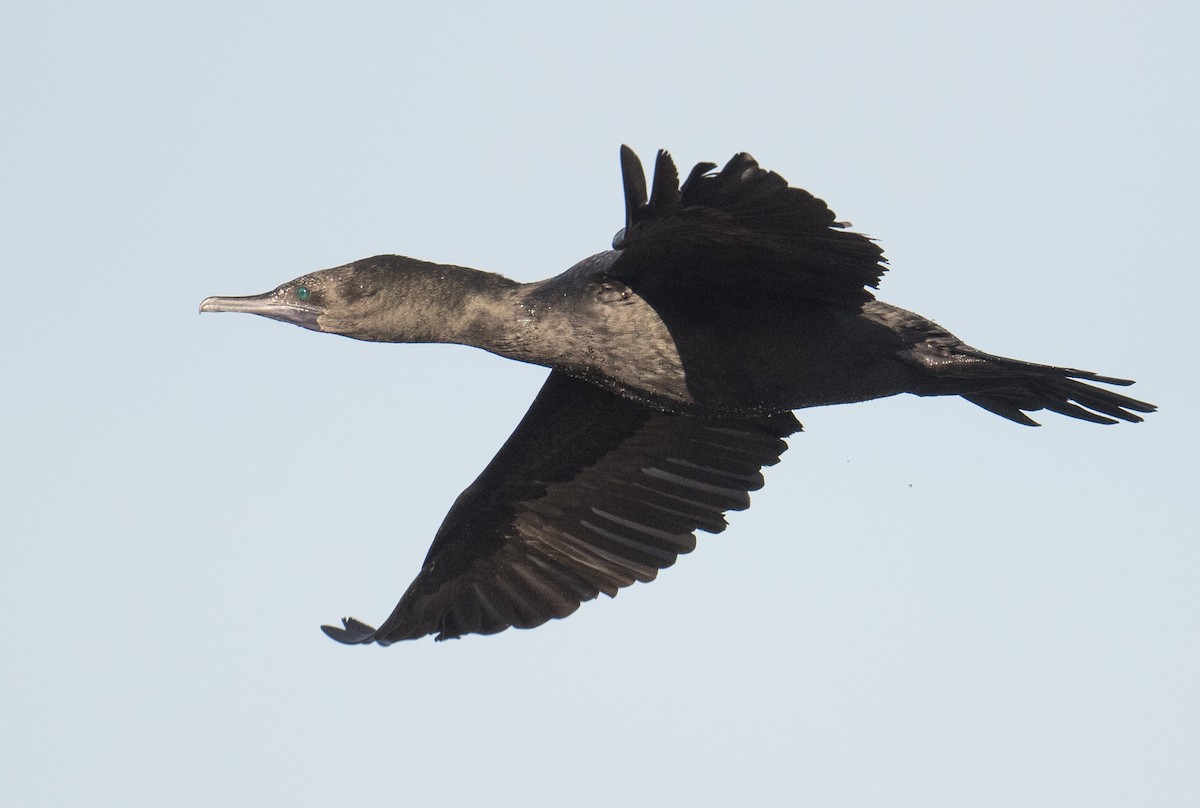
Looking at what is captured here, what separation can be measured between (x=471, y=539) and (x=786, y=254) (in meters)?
2.43

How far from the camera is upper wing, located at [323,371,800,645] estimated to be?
25.2ft

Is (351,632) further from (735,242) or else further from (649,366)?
(735,242)

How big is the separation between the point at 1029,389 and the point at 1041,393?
7 cm

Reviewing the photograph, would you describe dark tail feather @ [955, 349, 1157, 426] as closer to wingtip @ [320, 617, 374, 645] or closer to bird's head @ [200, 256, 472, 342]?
bird's head @ [200, 256, 472, 342]

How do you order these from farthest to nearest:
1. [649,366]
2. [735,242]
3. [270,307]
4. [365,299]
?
[270,307] → [365,299] → [649,366] → [735,242]

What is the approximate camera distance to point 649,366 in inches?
255

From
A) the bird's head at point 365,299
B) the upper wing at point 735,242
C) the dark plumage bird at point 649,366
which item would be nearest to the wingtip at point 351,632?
the dark plumage bird at point 649,366

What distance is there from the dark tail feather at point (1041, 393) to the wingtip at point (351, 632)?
2.81 metres

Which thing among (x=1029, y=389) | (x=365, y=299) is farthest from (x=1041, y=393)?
(x=365, y=299)

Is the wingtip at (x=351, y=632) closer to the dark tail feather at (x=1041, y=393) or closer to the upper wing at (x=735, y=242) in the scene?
the upper wing at (x=735, y=242)

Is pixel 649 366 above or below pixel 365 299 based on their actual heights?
below

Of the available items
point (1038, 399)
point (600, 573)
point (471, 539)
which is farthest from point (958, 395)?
point (471, 539)

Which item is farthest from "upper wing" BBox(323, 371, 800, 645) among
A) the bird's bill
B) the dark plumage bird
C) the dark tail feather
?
the bird's bill

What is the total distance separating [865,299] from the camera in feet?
21.4
